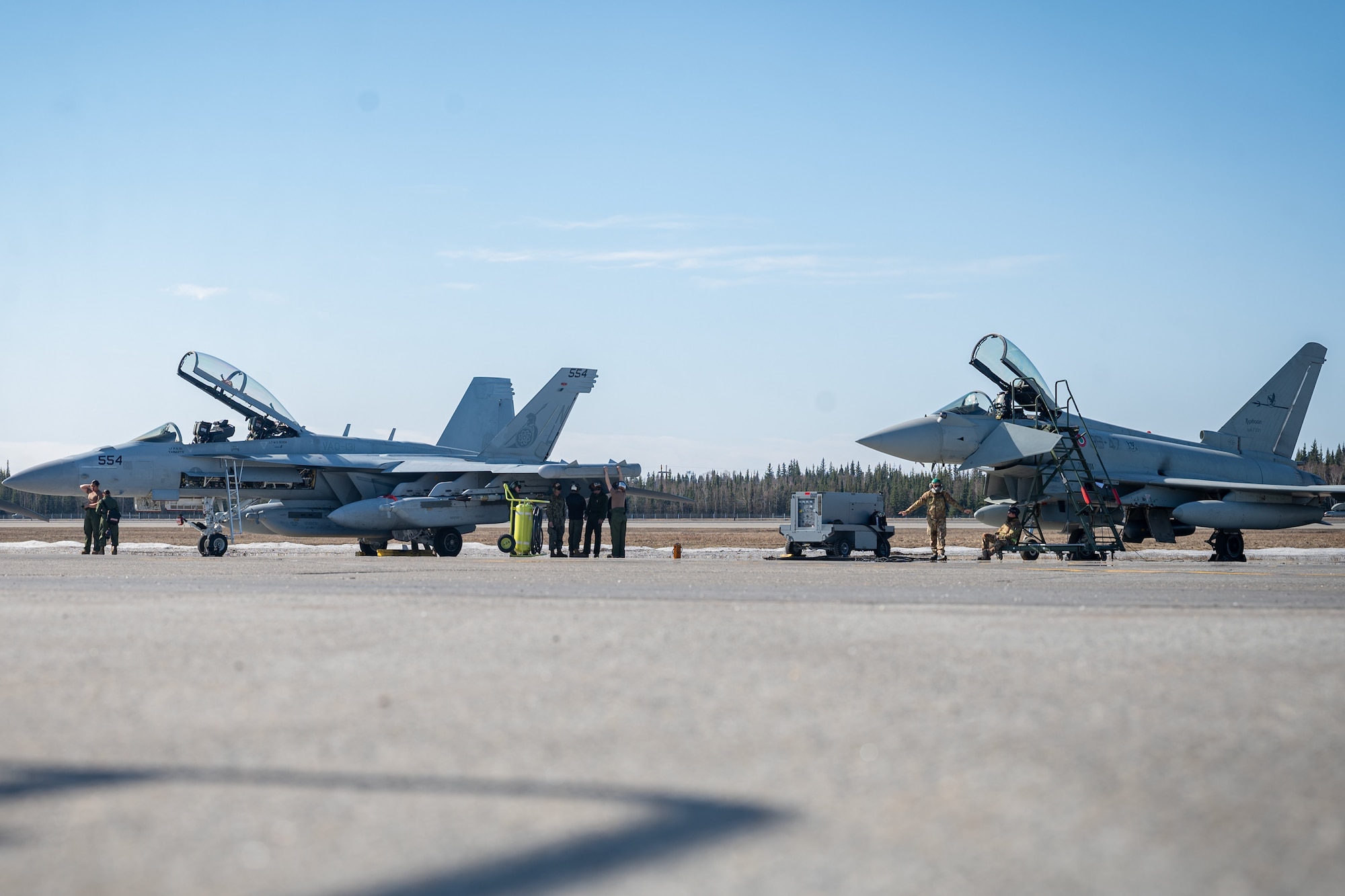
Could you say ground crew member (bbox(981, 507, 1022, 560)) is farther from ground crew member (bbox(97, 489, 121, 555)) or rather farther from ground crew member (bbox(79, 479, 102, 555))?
ground crew member (bbox(79, 479, 102, 555))

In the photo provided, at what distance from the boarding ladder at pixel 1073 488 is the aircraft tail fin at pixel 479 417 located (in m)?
13.5

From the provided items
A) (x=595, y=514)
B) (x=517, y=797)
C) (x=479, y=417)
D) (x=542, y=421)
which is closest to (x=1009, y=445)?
(x=595, y=514)

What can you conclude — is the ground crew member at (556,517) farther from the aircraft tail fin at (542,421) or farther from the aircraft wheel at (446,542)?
the aircraft tail fin at (542,421)

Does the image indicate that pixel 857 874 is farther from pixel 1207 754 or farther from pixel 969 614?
pixel 969 614

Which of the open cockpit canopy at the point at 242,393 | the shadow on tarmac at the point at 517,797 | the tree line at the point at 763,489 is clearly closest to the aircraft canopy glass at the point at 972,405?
the open cockpit canopy at the point at 242,393

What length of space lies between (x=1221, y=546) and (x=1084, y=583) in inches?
532

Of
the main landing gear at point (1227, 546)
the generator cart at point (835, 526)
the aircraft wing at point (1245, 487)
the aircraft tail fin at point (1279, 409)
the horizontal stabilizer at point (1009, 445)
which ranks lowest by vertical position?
the main landing gear at point (1227, 546)

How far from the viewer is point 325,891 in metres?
2.27

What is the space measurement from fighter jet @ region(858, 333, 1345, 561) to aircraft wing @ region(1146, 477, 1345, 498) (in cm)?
3

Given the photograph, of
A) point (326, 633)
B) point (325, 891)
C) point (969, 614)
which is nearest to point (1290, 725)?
point (325, 891)

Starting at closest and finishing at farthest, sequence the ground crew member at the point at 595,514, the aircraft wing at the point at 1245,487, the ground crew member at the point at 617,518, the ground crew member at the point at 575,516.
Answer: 1. the ground crew member at the point at 617,518
2. the ground crew member at the point at 595,514
3. the ground crew member at the point at 575,516
4. the aircraft wing at the point at 1245,487

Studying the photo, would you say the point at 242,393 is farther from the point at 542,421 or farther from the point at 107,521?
the point at 542,421

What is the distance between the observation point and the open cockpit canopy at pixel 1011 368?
73.3ft

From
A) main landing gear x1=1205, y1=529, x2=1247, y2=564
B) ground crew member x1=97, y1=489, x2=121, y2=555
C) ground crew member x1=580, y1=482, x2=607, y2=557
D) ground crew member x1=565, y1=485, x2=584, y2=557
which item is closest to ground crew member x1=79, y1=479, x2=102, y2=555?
ground crew member x1=97, y1=489, x2=121, y2=555
